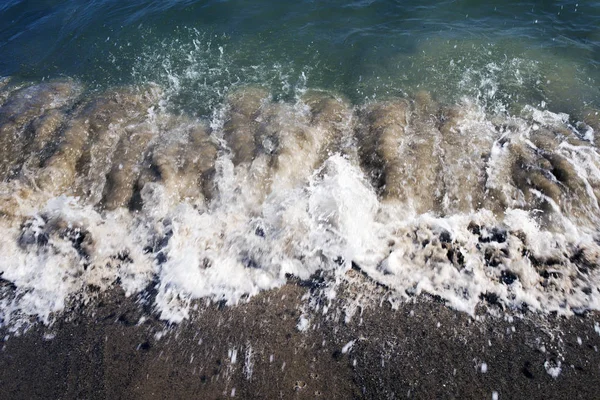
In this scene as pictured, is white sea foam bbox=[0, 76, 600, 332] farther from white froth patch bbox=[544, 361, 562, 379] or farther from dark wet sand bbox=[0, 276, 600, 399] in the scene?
white froth patch bbox=[544, 361, 562, 379]

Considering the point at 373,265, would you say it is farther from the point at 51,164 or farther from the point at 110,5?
the point at 110,5

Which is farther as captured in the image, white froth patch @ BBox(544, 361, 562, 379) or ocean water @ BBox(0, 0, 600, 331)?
ocean water @ BBox(0, 0, 600, 331)

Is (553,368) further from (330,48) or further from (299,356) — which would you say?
(330,48)

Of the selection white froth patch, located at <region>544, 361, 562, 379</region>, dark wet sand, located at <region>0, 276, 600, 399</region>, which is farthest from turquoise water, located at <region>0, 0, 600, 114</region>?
white froth patch, located at <region>544, 361, 562, 379</region>

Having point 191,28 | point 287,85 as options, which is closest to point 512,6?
point 287,85

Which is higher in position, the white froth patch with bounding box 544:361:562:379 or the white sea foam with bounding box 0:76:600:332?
the white sea foam with bounding box 0:76:600:332

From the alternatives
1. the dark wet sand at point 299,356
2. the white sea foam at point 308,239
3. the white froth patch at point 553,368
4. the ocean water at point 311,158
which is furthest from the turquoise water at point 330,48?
the white froth patch at point 553,368

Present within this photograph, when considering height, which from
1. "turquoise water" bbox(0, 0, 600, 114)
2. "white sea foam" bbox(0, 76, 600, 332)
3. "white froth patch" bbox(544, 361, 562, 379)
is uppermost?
"turquoise water" bbox(0, 0, 600, 114)

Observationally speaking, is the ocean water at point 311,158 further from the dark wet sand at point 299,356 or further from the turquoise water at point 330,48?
the dark wet sand at point 299,356
